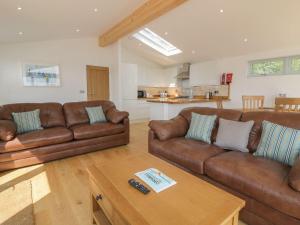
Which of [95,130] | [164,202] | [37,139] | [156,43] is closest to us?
[164,202]

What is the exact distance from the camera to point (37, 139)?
266 cm

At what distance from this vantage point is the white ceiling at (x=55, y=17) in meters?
3.01

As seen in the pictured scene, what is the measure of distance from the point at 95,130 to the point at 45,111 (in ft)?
3.44

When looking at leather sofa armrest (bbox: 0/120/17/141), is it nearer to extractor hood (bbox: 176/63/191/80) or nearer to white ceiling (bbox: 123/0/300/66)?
white ceiling (bbox: 123/0/300/66)

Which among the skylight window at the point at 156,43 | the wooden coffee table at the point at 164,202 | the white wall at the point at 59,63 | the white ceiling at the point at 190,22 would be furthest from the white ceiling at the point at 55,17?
the wooden coffee table at the point at 164,202

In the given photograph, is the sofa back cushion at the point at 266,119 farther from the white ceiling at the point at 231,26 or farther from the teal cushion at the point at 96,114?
the teal cushion at the point at 96,114

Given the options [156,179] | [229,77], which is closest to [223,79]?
[229,77]

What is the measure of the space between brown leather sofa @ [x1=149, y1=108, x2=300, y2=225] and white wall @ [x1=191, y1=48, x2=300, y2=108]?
3.01 metres

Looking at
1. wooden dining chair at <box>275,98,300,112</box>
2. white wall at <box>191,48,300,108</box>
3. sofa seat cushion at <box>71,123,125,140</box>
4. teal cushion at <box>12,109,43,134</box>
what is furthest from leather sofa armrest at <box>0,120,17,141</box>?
white wall at <box>191,48,300,108</box>

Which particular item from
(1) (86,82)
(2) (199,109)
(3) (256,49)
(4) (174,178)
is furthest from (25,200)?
(3) (256,49)

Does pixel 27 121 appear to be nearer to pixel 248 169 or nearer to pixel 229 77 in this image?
pixel 248 169

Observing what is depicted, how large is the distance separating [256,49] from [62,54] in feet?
17.6

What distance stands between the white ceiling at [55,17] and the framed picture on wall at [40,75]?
69cm

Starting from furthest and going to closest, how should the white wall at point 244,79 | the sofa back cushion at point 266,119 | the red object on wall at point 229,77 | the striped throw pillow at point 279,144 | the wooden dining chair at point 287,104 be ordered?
the red object on wall at point 229,77 → the white wall at point 244,79 → the wooden dining chair at point 287,104 → the sofa back cushion at point 266,119 → the striped throw pillow at point 279,144
